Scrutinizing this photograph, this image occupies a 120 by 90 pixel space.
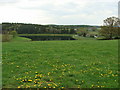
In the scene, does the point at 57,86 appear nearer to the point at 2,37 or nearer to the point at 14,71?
the point at 14,71

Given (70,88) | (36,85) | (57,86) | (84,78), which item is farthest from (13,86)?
(84,78)

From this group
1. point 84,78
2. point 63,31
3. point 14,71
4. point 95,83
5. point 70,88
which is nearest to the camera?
point 70,88

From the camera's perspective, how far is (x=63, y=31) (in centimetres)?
16488

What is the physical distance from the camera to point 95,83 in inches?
324

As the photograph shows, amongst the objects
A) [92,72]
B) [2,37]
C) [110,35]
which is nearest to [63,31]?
[110,35]

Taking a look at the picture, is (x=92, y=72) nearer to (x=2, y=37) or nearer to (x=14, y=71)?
(x=14, y=71)

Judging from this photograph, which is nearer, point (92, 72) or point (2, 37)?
point (92, 72)

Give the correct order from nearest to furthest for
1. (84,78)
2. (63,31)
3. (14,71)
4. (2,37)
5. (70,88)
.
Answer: (70,88), (84,78), (14,71), (2,37), (63,31)

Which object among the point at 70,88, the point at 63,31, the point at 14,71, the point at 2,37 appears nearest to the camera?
the point at 70,88

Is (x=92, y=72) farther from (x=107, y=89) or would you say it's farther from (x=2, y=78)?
(x=2, y=78)

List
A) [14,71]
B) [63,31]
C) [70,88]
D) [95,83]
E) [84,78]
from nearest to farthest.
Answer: [70,88] < [95,83] < [84,78] < [14,71] < [63,31]

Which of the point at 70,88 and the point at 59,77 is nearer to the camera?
the point at 70,88

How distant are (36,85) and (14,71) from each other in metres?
3.13

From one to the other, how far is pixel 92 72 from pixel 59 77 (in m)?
2.72
